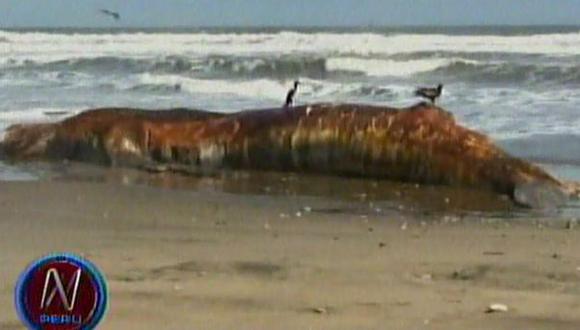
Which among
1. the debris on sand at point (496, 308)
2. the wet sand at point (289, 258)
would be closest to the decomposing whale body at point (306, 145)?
the wet sand at point (289, 258)

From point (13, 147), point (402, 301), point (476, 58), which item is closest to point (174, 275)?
point (402, 301)

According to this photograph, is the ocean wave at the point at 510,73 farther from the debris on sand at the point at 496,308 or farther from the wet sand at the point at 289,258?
the debris on sand at the point at 496,308

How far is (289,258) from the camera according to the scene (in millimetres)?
5992

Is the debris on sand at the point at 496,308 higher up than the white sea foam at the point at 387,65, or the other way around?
the debris on sand at the point at 496,308

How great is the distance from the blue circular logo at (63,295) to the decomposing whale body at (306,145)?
6999 mm

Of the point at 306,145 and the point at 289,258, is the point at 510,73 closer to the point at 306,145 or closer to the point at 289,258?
the point at 306,145

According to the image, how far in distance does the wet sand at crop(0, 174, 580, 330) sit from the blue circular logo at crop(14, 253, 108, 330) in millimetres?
2212

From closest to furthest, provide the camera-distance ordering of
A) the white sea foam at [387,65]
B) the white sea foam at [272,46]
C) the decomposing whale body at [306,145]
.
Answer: the decomposing whale body at [306,145], the white sea foam at [387,65], the white sea foam at [272,46]

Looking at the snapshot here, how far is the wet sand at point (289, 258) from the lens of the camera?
14.6 feet

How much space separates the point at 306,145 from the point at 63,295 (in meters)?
8.40

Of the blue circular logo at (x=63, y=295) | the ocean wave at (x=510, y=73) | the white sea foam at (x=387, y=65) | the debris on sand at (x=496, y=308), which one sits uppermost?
the blue circular logo at (x=63, y=295)

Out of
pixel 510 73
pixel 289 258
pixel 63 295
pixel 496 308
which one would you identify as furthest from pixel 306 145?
pixel 510 73

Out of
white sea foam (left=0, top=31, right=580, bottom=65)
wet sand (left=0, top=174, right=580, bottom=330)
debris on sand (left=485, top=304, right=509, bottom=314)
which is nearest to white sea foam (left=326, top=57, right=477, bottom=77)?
white sea foam (left=0, top=31, right=580, bottom=65)

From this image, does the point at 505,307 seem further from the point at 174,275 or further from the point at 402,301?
the point at 174,275
